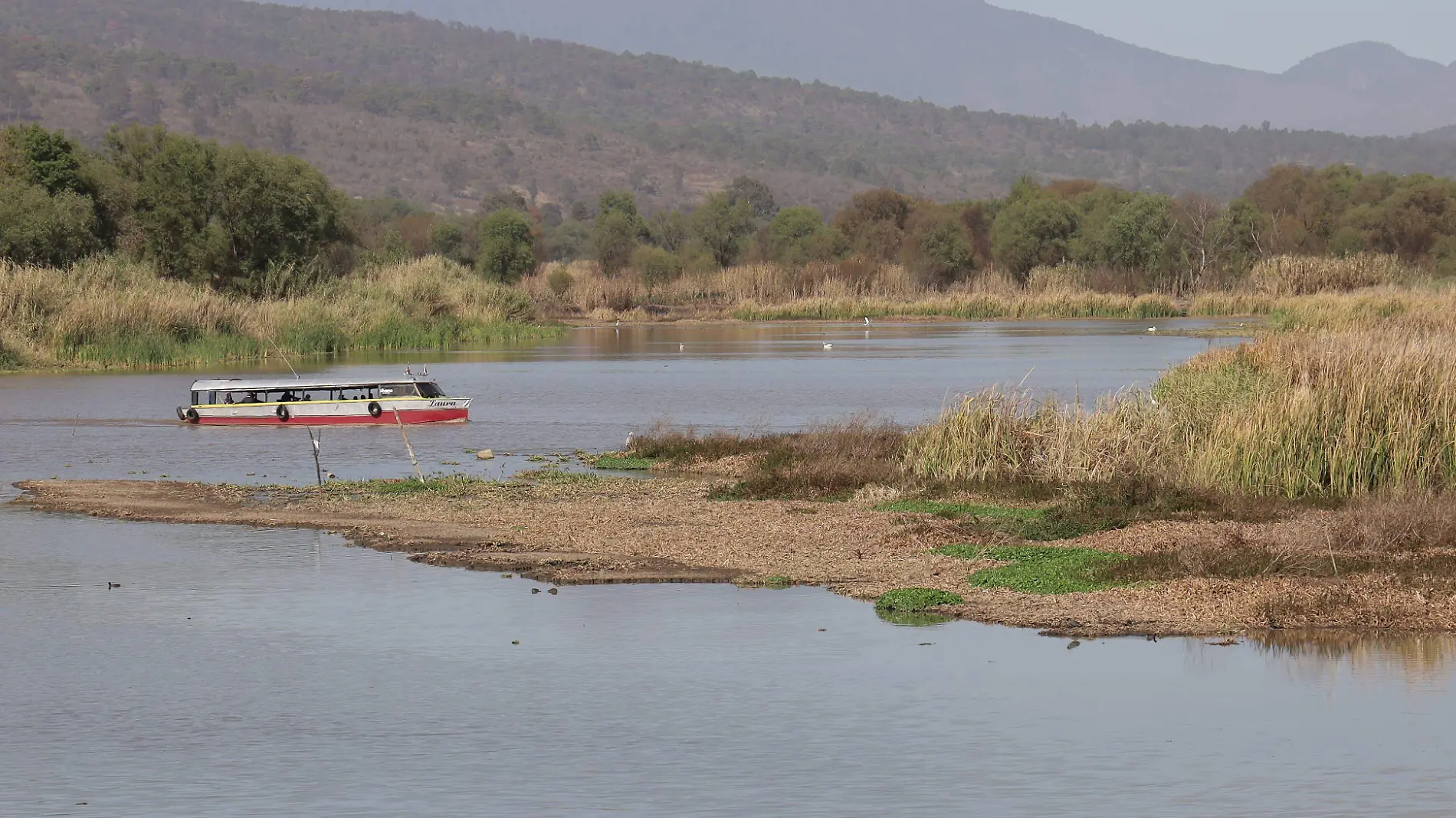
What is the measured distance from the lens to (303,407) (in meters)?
35.0

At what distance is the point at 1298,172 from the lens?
382 feet

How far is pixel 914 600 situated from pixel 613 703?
3.72 metres

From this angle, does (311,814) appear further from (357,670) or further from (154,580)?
(154,580)

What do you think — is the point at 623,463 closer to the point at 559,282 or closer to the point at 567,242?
the point at 559,282

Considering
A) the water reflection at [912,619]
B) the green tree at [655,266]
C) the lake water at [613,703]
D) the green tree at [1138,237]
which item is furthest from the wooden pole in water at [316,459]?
the green tree at [1138,237]

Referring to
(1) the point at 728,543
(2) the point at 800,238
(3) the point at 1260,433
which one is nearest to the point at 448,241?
(2) the point at 800,238

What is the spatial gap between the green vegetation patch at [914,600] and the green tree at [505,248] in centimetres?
8304

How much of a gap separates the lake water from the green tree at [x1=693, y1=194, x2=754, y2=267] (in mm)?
96231

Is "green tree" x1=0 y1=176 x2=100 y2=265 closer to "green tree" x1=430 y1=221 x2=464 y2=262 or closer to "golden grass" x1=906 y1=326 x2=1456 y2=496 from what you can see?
"green tree" x1=430 y1=221 x2=464 y2=262

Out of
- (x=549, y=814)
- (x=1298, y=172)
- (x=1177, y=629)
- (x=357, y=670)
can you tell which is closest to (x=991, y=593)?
(x=1177, y=629)

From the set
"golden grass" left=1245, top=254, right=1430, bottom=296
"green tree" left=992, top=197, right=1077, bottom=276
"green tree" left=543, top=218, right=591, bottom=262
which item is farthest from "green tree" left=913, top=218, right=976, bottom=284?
"green tree" left=543, top=218, right=591, bottom=262

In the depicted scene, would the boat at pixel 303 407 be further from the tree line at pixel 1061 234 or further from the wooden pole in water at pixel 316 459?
the tree line at pixel 1061 234

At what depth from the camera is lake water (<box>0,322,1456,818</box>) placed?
10289 millimetres

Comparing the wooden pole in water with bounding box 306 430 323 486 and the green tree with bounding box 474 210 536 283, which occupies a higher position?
the green tree with bounding box 474 210 536 283
